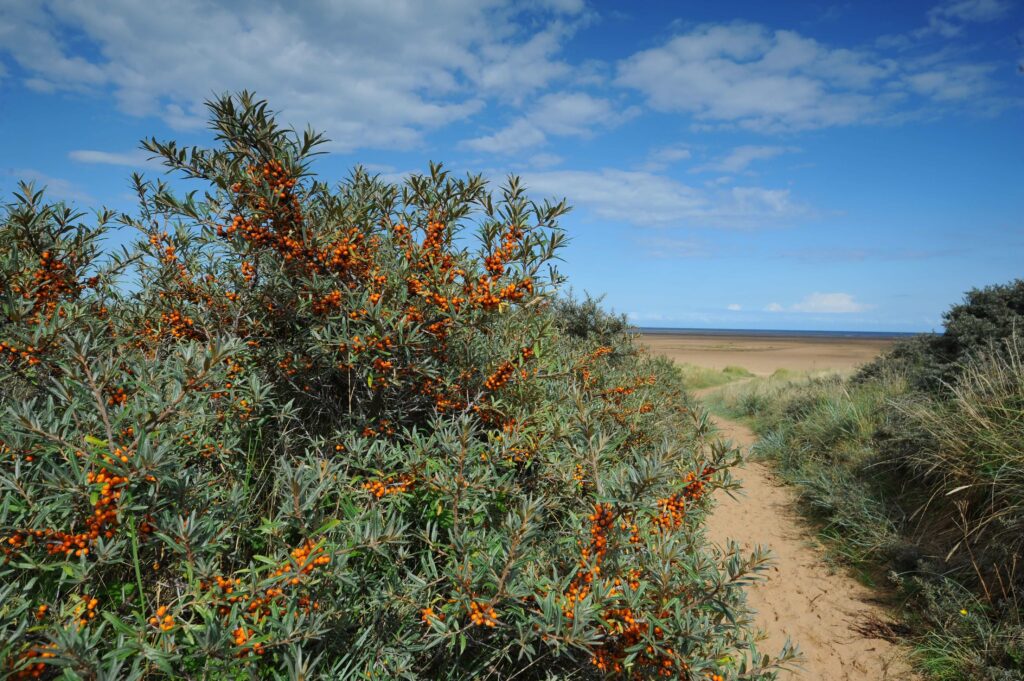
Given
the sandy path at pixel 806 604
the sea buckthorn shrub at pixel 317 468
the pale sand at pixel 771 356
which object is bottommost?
the sandy path at pixel 806 604

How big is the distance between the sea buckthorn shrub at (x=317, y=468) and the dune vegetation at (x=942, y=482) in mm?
2802

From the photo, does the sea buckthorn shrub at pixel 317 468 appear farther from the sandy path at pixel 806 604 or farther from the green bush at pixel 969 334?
the green bush at pixel 969 334

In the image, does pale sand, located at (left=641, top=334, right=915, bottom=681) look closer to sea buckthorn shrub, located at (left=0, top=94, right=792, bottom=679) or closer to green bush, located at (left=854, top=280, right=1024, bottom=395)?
sea buckthorn shrub, located at (left=0, top=94, right=792, bottom=679)

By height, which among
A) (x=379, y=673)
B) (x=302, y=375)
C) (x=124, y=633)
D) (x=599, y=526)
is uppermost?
(x=302, y=375)

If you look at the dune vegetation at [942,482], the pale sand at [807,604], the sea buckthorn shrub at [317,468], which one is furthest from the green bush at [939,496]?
the sea buckthorn shrub at [317,468]

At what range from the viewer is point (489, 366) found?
295cm

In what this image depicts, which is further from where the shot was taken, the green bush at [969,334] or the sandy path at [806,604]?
the green bush at [969,334]

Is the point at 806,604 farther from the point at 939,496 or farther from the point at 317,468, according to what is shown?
the point at 317,468

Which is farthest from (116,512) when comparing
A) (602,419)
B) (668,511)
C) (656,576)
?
(602,419)

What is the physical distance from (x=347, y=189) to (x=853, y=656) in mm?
5419

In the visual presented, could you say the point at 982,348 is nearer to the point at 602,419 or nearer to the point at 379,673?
the point at 602,419

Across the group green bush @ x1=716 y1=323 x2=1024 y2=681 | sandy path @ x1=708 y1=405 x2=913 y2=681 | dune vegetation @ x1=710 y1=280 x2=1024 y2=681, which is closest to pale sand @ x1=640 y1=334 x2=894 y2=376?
dune vegetation @ x1=710 y1=280 x2=1024 y2=681

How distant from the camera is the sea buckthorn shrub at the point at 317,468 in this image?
1728mm

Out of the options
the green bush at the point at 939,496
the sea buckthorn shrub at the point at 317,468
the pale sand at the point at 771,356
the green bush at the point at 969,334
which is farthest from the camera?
the pale sand at the point at 771,356
